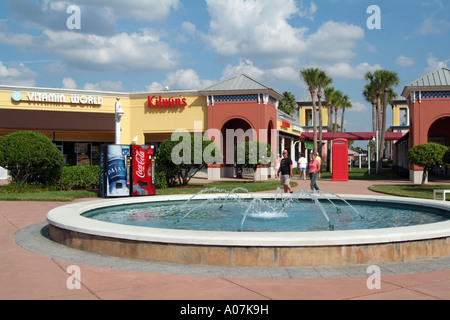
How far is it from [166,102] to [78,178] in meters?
13.8

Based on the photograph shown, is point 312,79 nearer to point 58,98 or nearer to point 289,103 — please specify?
point 58,98

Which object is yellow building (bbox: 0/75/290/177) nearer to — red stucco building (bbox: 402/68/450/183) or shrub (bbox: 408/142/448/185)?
red stucco building (bbox: 402/68/450/183)

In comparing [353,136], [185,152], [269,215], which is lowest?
[269,215]

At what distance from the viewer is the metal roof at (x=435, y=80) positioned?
27.3m

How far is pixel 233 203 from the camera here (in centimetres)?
1388

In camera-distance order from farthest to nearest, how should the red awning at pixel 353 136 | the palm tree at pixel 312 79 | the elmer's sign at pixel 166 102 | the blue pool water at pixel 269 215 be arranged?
the red awning at pixel 353 136 → the palm tree at pixel 312 79 → the elmer's sign at pixel 166 102 → the blue pool water at pixel 269 215

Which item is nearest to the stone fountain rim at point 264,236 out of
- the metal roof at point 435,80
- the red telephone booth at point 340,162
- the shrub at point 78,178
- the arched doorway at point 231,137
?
the shrub at point 78,178

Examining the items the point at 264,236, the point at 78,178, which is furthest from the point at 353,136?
the point at 264,236

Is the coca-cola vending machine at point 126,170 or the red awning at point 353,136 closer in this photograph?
the coca-cola vending machine at point 126,170

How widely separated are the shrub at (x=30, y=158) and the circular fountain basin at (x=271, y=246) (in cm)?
1276

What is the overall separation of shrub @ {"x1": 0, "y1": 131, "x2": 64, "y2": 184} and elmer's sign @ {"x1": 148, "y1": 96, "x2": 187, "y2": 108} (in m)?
13.7

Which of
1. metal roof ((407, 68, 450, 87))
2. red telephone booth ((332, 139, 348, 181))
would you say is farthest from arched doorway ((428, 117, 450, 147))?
red telephone booth ((332, 139, 348, 181))

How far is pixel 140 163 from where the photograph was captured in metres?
16.6

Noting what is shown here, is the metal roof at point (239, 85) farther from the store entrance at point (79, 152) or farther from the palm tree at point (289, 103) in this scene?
the palm tree at point (289, 103)
